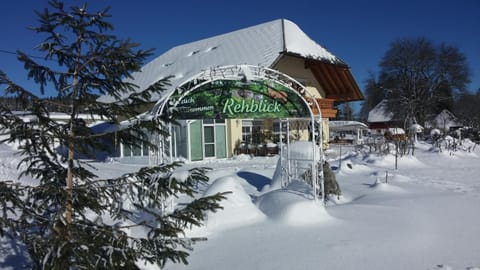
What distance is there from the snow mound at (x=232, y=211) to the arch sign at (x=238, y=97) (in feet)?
4.16

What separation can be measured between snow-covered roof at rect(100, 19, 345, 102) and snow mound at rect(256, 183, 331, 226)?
11760 mm

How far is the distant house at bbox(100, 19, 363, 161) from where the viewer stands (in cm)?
1766

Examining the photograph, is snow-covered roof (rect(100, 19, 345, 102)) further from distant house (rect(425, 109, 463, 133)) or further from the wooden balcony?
distant house (rect(425, 109, 463, 133))

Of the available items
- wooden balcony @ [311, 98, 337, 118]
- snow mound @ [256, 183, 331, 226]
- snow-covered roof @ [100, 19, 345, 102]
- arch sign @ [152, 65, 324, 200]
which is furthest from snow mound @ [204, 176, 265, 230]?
wooden balcony @ [311, 98, 337, 118]

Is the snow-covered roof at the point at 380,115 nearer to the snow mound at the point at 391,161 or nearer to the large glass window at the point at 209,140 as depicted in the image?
the snow mound at the point at 391,161

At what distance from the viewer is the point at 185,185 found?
3.02m

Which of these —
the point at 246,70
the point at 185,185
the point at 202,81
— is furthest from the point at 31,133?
the point at 246,70

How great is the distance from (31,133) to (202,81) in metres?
3.97

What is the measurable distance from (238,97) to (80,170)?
13.4 ft

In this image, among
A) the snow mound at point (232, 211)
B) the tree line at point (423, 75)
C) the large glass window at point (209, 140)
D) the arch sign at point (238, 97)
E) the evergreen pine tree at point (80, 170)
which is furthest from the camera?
the tree line at point (423, 75)

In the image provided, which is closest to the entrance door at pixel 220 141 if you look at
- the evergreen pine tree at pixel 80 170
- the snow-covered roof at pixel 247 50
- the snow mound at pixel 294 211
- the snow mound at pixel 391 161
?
the snow-covered roof at pixel 247 50

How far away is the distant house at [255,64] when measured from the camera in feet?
57.9

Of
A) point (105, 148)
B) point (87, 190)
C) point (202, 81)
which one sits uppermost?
point (202, 81)

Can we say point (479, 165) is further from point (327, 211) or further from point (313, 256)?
point (313, 256)
